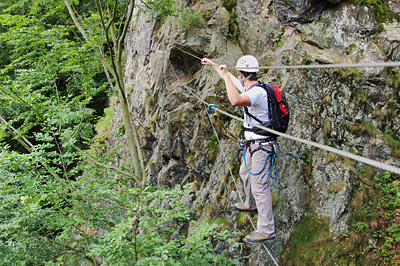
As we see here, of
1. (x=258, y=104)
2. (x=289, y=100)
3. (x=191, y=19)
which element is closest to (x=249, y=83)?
(x=258, y=104)

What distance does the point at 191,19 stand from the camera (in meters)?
7.84

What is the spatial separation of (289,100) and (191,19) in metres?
3.80

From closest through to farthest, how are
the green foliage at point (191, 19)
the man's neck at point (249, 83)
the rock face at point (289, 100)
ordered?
1. the man's neck at point (249, 83)
2. the rock face at point (289, 100)
3. the green foliage at point (191, 19)

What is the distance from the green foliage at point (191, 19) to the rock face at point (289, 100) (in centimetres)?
13

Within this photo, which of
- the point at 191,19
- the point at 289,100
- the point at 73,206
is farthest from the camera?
the point at 191,19

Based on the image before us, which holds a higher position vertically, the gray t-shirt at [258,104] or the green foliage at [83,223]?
the gray t-shirt at [258,104]

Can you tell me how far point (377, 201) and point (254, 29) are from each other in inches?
197

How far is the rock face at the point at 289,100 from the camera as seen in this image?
5.51 m

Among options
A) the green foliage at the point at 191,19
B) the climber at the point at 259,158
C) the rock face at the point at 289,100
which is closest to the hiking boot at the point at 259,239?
the climber at the point at 259,158

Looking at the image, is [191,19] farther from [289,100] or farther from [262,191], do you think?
[262,191]

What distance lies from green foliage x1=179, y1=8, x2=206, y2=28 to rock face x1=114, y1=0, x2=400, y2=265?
0.13 meters

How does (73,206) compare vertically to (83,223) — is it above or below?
above

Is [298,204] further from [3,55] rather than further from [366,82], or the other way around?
[3,55]

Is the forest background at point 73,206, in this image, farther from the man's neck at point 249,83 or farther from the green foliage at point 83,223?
the man's neck at point 249,83
